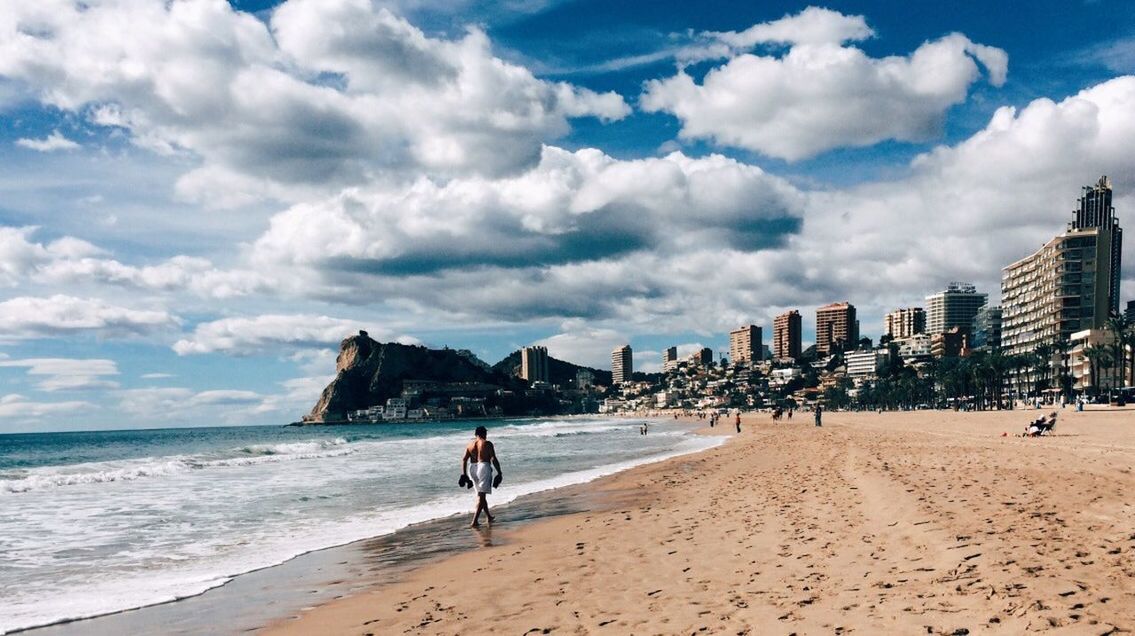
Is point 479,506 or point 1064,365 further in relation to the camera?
point 1064,365

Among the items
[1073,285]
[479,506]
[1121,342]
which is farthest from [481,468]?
[1073,285]

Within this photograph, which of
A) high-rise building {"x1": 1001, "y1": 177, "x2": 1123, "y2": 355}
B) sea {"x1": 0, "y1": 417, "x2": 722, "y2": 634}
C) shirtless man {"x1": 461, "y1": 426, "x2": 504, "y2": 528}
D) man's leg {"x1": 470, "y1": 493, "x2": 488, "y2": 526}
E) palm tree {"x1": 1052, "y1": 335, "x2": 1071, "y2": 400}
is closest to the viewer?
sea {"x1": 0, "y1": 417, "x2": 722, "y2": 634}

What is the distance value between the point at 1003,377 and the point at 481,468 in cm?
12450

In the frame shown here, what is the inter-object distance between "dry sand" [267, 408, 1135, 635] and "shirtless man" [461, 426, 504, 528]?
69 cm

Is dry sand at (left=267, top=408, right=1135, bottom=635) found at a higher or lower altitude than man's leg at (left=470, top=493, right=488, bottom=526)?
higher

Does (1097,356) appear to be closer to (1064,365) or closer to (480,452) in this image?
(1064,365)

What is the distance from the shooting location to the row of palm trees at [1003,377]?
88.9 metres

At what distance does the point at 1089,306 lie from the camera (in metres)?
119

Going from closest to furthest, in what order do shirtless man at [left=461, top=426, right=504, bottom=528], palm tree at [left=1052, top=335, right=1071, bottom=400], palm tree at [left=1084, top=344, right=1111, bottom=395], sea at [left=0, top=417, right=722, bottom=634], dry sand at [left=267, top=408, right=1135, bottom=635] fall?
dry sand at [left=267, top=408, right=1135, bottom=635], sea at [left=0, top=417, right=722, bottom=634], shirtless man at [left=461, top=426, right=504, bottom=528], palm tree at [left=1084, top=344, right=1111, bottom=395], palm tree at [left=1052, top=335, right=1071, bottom=400]

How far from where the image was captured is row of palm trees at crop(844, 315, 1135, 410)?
88.9 meters

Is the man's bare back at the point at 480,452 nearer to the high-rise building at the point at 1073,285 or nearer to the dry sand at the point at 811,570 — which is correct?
the dry sand at the point at 811,570

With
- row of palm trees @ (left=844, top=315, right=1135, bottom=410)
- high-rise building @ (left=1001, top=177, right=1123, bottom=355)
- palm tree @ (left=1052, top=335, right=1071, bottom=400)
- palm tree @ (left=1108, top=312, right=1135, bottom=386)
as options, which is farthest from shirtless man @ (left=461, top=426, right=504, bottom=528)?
high-rise building @ (left=1001, top=177, right=1123, bottom=355)

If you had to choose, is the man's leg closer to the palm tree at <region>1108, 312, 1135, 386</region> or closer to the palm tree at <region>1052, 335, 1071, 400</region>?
the palm tree at <region>1108, 312, 1135, 386</region>

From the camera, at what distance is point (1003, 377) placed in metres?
114
